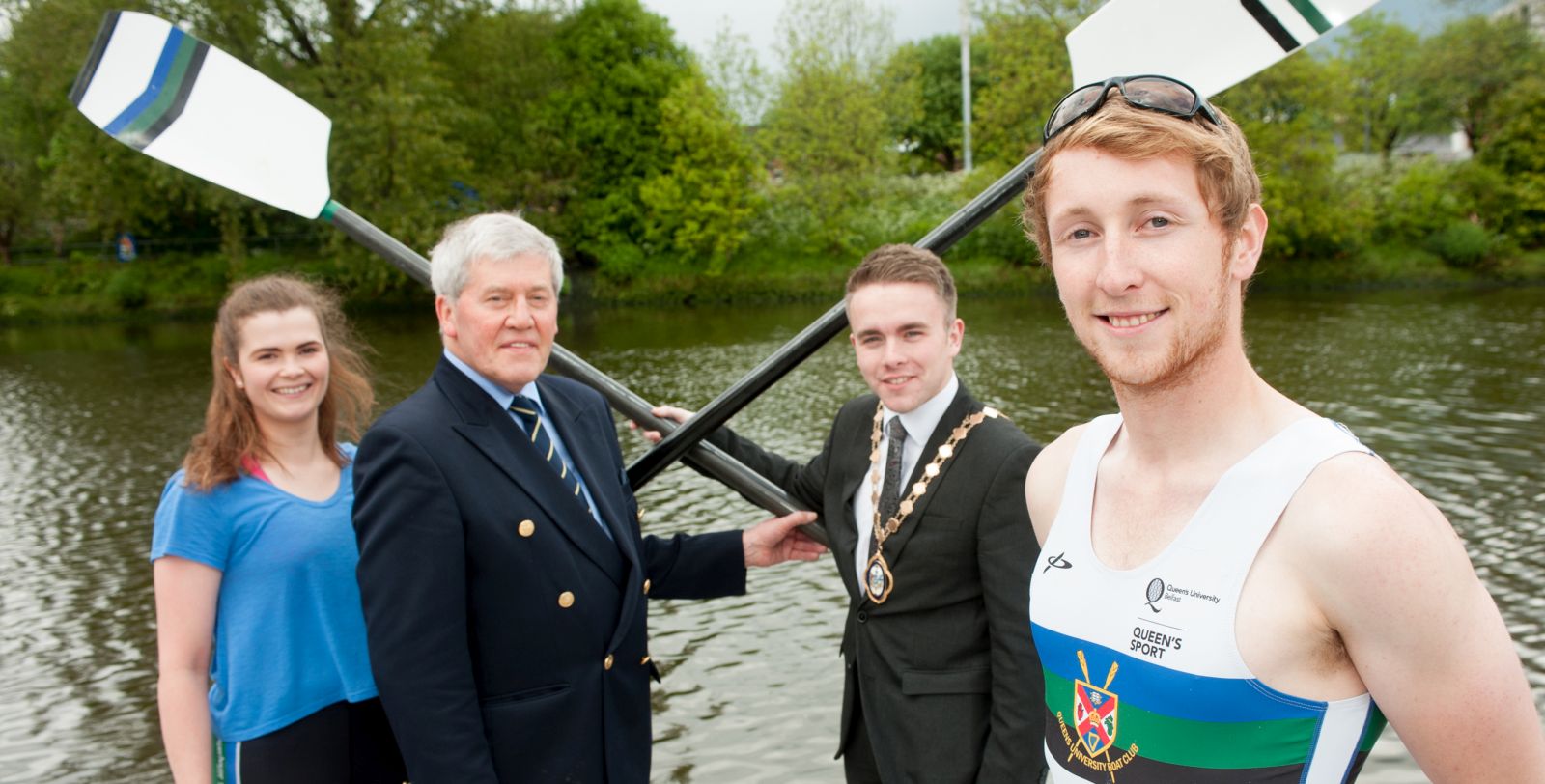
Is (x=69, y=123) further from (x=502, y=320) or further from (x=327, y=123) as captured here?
(x=502, y=320)

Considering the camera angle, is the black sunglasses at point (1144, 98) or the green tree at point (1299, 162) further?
the green tree at point (1299, 162)

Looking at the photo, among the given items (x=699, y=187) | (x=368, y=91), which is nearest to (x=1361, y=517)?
(x=368, y=91)

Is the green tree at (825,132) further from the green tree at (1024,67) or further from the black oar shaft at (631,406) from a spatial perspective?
the black oar shaft at (631,406)

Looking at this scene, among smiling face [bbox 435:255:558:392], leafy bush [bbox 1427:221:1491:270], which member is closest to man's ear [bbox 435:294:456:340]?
smiling face [bbox 435:255:558:392]

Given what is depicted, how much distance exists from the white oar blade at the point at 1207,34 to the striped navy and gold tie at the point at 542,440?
6.24ft

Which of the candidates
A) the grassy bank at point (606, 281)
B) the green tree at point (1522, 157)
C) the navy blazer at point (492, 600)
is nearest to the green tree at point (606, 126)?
the grassy bank at point (606, 281)

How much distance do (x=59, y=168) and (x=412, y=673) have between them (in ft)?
114

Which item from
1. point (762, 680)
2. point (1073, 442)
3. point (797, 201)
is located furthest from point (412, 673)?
point (797, 201)

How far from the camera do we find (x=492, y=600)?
2.68 metres

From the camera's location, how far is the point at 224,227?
1321 inches

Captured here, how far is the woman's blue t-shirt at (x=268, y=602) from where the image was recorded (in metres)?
2.81

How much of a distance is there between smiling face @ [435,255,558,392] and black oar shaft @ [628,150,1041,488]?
806mm

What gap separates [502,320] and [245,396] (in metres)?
0.98

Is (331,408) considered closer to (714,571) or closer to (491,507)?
(491,507)
